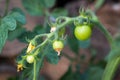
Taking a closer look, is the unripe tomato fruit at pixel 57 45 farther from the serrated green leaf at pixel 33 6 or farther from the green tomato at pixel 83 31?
the serrated green leaf at pixel 33 6

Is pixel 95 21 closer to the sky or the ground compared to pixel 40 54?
closer to the sky

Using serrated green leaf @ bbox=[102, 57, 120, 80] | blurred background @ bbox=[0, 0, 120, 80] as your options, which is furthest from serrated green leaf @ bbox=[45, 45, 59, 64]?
blurred background @ bbox=[0, 0, 120, 80]

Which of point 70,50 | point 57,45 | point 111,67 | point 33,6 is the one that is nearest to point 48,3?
point 33,6

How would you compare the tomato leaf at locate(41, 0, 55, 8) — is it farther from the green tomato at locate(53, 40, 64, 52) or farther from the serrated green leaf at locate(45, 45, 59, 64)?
the green tomato at locate(53, 40, 64, 52)

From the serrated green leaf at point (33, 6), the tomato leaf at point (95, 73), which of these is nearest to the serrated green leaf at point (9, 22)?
the serrated green leaf at point (33, 6)

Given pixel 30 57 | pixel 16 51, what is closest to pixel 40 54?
pixel 30 57

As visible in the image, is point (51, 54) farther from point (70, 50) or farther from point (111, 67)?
point (70, 50)

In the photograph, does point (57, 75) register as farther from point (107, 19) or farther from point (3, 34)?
point (3, 34)
